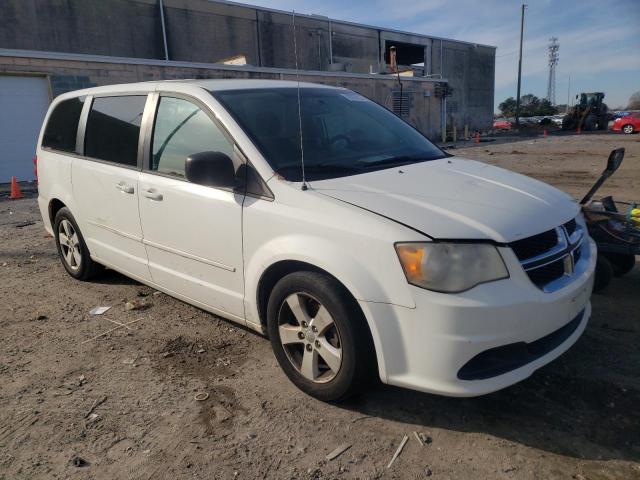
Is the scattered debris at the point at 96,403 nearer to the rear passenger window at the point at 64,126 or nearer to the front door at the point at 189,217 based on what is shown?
the front door at the point at 189,217

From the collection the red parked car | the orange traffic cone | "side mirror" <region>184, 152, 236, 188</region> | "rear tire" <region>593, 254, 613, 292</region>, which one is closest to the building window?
the red parked car

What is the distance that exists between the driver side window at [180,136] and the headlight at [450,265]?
1.38m

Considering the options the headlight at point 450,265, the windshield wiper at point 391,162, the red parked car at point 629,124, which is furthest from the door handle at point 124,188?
the red parked car at point 629,124

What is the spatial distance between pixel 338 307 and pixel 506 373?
851 mm

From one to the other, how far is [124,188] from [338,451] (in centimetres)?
256

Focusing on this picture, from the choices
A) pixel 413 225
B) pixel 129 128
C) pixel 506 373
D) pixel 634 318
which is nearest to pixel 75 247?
pixel 129 128

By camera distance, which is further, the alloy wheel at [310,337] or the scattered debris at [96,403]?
the scattered debris at [96,403]

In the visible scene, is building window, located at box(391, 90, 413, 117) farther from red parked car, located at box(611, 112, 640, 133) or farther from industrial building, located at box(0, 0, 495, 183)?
red parked car, located at box(611, 112, 640, 133)

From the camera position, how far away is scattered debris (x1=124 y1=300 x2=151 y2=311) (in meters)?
4.34

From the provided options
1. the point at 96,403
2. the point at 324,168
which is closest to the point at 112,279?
the point at 96,403

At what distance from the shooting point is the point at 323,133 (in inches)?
136

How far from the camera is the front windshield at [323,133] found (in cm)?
311

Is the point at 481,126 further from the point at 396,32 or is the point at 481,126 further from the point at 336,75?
the point at 336,75

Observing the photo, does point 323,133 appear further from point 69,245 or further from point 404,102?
point 404,102
